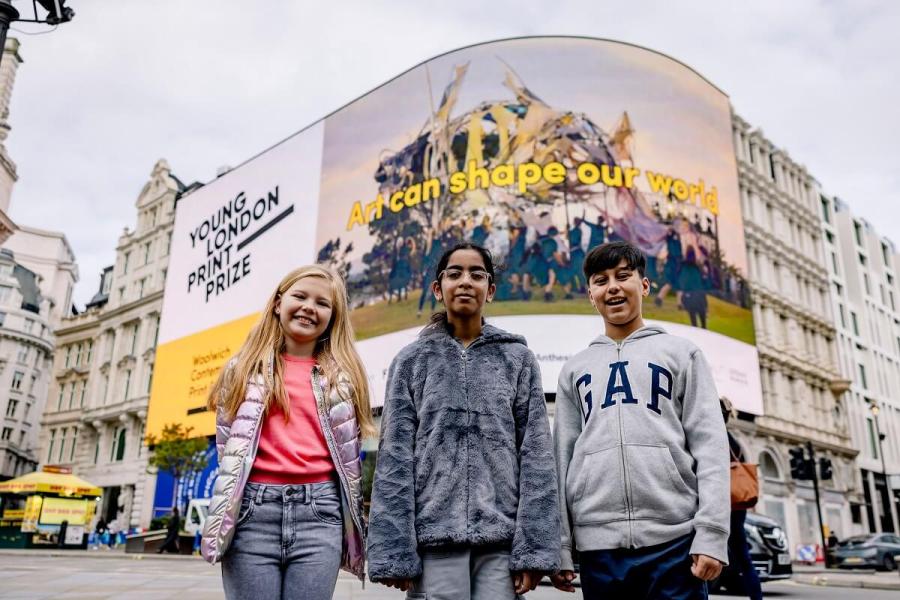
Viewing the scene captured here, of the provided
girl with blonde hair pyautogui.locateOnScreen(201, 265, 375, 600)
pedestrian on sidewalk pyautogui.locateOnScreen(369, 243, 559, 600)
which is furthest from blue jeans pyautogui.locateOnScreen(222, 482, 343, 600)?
pedestrian on sidewalk pyautogui.locateOnScreen(369, 243, 559, 600)

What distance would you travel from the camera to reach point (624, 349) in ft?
9.84

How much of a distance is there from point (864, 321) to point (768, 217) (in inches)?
499

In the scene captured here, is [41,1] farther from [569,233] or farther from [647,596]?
[569,233]

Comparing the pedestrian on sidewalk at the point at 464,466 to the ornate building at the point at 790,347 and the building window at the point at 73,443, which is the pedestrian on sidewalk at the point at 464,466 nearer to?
the ornate building at the point at 790,347

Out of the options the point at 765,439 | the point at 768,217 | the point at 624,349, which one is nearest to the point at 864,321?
the point at 768,217

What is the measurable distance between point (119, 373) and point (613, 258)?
4447cm

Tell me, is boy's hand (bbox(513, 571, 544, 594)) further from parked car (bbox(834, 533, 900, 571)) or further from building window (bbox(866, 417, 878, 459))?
building window (bbox(866, 417, 878, 459))

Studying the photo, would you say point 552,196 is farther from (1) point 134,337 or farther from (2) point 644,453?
(1) point 134,337

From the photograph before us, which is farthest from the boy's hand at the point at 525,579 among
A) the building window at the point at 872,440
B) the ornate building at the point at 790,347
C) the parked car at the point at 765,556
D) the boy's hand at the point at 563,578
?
the building window at the point at 872,440

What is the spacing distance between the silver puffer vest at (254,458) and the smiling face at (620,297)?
3.77 ft

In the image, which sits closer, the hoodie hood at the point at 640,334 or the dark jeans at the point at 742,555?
the hoodie hood at the point at 640,334

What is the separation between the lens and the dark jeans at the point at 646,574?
8.25ft

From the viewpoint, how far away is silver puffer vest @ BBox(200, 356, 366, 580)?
8.29ft

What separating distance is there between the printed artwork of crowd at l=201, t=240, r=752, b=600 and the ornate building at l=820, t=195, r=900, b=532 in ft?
128
